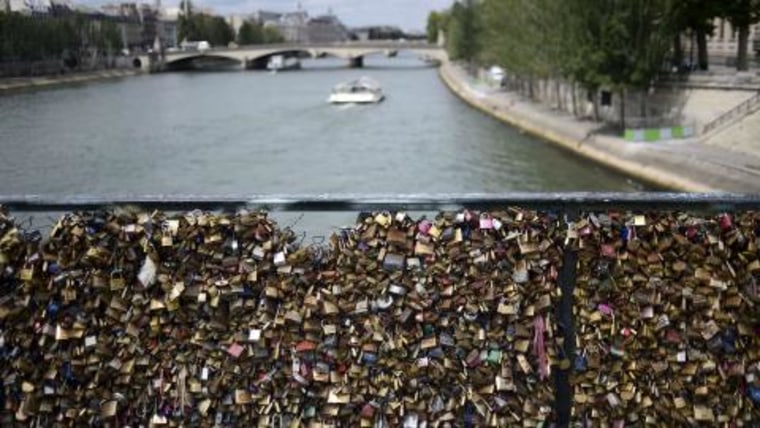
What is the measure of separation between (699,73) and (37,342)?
28.4 meters

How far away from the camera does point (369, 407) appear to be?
3139 millimetres

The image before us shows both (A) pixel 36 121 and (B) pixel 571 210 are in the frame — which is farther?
(A) pixel 36 121

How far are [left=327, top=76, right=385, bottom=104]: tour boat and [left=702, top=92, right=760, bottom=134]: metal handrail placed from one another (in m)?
26.4

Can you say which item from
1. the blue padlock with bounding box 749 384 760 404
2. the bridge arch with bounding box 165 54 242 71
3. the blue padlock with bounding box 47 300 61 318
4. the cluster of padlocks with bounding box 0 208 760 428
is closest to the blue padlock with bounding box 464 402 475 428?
the cluster of padlocks with bounding box 0 208 760 428

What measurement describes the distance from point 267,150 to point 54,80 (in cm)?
4072

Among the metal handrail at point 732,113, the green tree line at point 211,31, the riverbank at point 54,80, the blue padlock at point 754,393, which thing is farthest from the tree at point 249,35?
the blue padlock at point 754,393

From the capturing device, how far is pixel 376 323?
3150 millimetres

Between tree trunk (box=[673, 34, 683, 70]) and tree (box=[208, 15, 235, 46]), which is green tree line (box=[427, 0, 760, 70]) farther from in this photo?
tree (box=[208, 15, 235, 46])

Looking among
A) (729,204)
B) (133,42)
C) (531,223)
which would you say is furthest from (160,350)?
(133,42)

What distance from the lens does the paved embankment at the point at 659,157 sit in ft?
64.1

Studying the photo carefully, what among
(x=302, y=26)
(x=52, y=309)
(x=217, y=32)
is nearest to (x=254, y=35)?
(x=217, y=32)

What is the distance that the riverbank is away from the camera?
185 feet

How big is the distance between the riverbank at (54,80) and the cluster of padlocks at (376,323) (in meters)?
54.5

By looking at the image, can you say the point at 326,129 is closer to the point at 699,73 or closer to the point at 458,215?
the point at 699,73
